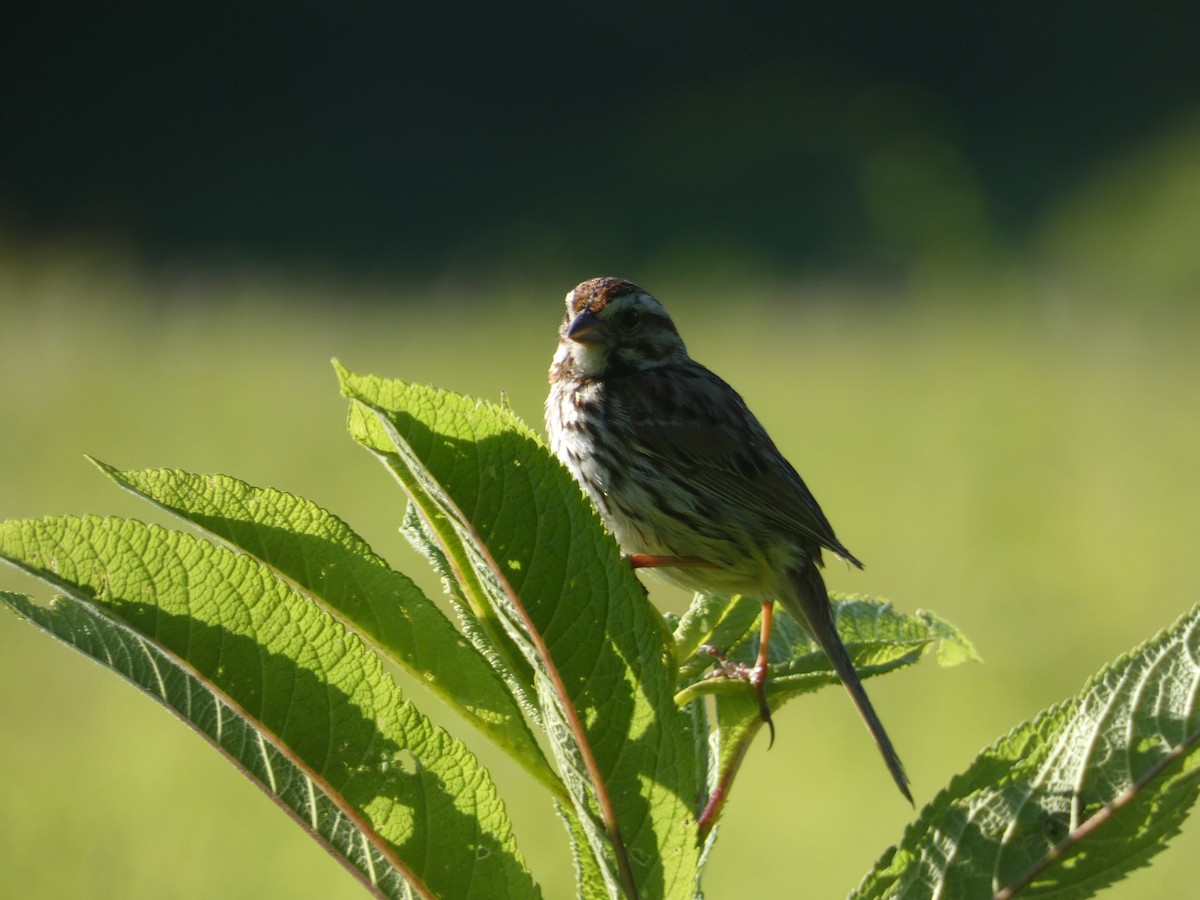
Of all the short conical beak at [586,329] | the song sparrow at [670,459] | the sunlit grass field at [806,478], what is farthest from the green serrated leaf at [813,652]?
the sunlit grass field at [806,478]

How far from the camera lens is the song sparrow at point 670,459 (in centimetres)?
242

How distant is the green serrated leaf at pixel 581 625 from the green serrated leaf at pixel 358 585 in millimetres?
88

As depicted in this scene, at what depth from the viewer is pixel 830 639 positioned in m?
1.73

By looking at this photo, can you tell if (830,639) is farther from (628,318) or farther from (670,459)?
(628,318)

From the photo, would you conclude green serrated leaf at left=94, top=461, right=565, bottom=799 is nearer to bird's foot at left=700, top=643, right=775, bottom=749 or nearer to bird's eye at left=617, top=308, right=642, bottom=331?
bird's foot at left=700, top=643, right=775, bottom=749

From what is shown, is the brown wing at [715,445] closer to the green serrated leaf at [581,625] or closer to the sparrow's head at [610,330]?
the sparrow's head at [610,330]

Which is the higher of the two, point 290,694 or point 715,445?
point 715,445

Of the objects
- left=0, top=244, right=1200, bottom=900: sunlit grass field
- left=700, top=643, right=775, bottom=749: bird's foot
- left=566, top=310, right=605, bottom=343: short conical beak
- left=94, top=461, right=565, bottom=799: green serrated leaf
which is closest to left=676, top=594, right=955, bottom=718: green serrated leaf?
left=700, top=643, right=775, bottom=749: bird's foot

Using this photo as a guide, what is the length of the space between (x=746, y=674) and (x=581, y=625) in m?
0.33

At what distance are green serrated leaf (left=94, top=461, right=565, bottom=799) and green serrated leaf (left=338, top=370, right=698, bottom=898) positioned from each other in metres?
0.09

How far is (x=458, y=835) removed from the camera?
3.40 ft

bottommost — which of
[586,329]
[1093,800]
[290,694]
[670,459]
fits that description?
[1093,800]

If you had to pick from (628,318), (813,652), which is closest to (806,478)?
(628,318)

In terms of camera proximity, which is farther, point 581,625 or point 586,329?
point 586,329
